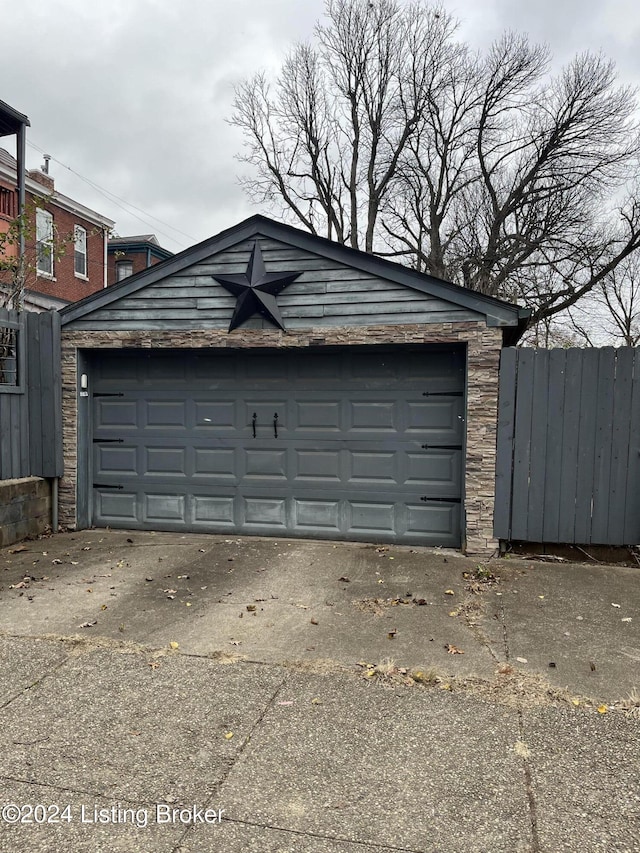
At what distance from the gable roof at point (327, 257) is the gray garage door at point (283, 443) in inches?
23.7

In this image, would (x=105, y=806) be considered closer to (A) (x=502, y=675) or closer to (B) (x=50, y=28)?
(A) (x=502, y=675)

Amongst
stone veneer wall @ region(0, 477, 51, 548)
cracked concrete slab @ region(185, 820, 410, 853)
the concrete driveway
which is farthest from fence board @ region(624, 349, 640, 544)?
stone veneer wall @ region(0, 477, 51, 548)

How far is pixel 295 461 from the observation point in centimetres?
626

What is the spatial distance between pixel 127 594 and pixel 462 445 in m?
3.44

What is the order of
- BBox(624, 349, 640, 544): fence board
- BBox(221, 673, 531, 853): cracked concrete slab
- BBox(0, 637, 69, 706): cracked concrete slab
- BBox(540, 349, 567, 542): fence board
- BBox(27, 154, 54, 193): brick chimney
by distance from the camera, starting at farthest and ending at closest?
BBox(27, 154, 54, 193): brick chimney → BBox(540, 349, 567, 542): fence board → BBox(624, 349, 640, 544): fence board → BBox(0, 637, 69, 706): cracked concrete slab → BBox(221, 673, 531, 853): cracked concrete slab

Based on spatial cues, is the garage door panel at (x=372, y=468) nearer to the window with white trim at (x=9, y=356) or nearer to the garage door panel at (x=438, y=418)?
the garage door panel at (x=438, y=418)

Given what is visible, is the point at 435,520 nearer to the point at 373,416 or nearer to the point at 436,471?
the point at 436,471

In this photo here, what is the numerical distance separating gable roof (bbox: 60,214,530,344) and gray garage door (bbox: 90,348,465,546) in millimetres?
601

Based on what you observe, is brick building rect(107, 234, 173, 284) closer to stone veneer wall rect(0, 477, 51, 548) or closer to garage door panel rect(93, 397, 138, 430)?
garage door panel rect(93, 397, 138, 430)

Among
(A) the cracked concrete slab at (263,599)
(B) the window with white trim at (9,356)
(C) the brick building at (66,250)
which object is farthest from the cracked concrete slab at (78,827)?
(C) the brick building at (66,250)

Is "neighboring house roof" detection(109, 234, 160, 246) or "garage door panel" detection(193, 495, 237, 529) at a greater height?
"neighboring house roof" detection(109, 234, 160, 246)

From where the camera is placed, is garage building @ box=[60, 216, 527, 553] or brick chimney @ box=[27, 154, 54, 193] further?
brick chimney @ box=[27, 154, 54, 193]

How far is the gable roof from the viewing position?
5543 mm

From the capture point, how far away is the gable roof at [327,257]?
554 centimetres
